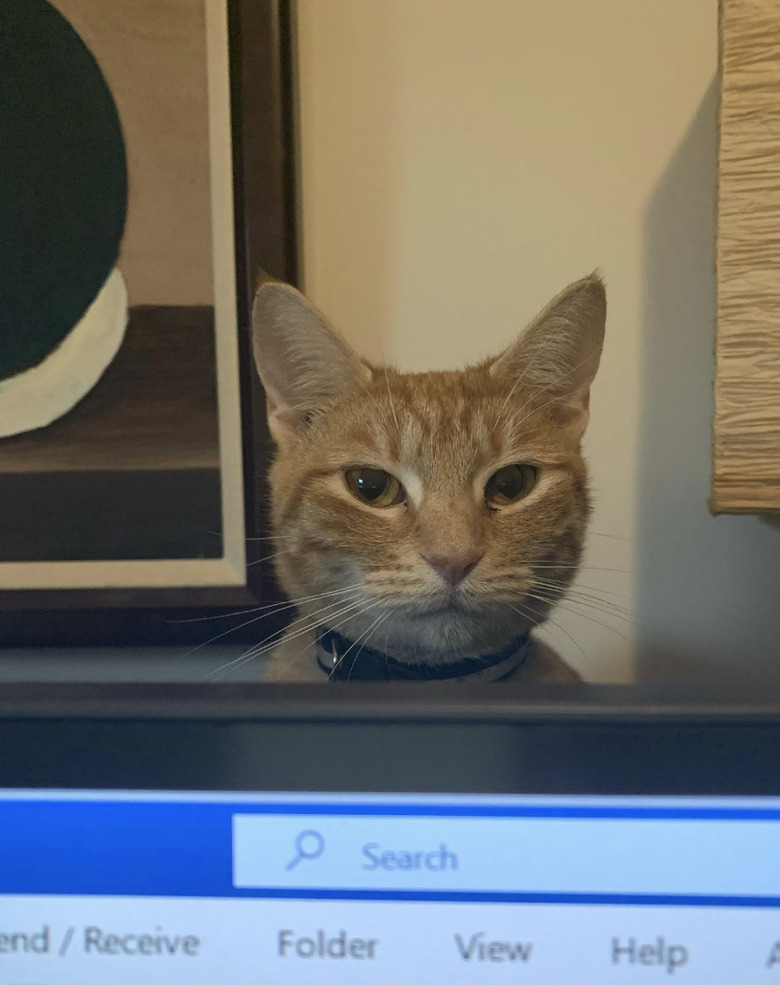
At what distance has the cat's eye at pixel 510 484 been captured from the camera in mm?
653

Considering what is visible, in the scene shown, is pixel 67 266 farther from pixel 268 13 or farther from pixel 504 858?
pixel 504 858

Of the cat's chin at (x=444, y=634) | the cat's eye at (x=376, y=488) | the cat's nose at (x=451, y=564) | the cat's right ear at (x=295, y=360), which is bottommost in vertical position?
the cat's chin at (x=444, y=634)

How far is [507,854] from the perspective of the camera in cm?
34

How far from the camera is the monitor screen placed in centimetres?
34

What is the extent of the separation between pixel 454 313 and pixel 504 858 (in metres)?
0.65

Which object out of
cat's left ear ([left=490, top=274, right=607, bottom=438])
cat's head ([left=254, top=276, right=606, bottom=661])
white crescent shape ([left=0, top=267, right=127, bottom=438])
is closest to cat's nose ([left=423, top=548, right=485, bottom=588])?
cat's head ([left=254, top=276, right=606, bottom=661])

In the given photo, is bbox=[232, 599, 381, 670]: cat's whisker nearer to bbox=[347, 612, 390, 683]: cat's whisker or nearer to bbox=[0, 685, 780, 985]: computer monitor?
bbox=[347, 612, 390, 683]: cat's whisker

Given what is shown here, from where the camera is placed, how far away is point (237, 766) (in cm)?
35

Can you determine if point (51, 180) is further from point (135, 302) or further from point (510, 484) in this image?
point (510, 484)

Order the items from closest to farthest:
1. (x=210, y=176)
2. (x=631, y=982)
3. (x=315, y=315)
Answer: (x=631, y=982), (x=315, y=315), (x=210, y=176)

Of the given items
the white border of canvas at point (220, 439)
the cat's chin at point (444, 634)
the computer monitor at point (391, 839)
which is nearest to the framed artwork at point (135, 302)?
the white border of canvas at point (220, 439)

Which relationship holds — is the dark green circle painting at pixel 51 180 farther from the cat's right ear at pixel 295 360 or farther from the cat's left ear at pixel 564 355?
the cat's left ear at pixel 564 355

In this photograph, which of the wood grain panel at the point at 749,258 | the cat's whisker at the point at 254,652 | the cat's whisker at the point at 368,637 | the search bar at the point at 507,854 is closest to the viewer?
the search bar at the point at 507,854

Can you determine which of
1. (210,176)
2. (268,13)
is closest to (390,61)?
(268,13)
